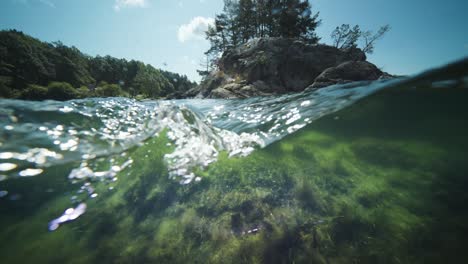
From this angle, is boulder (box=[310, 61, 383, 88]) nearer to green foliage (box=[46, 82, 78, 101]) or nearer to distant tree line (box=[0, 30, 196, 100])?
green foliage (box=[46, 82, 78, 101])

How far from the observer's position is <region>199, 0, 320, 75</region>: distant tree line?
2925 centimetres

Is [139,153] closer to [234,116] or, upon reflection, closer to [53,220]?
[53,220]

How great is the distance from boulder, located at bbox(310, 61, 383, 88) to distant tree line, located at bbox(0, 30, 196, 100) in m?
41.0

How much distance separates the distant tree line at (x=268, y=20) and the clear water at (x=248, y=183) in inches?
1185

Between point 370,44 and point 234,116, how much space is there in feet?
130

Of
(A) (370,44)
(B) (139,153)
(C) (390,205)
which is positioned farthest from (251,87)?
(A) (370,44)

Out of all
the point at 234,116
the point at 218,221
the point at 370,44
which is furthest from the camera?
the point at 370,44

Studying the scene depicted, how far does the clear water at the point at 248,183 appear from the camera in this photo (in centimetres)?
260

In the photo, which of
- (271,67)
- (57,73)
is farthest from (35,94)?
(271,67)

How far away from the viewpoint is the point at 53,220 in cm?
314

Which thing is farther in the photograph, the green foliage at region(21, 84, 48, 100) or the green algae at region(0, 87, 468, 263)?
the green foliage at region(21, 84, 48, 100)

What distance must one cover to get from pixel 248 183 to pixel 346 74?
11120 mm

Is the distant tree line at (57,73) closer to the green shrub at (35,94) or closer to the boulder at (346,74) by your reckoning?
the green shrub at (35,94)

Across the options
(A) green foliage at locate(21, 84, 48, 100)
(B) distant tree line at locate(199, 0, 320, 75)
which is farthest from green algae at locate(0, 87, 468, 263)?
(A) green foliage at locate(21, 84, 48, 100)
